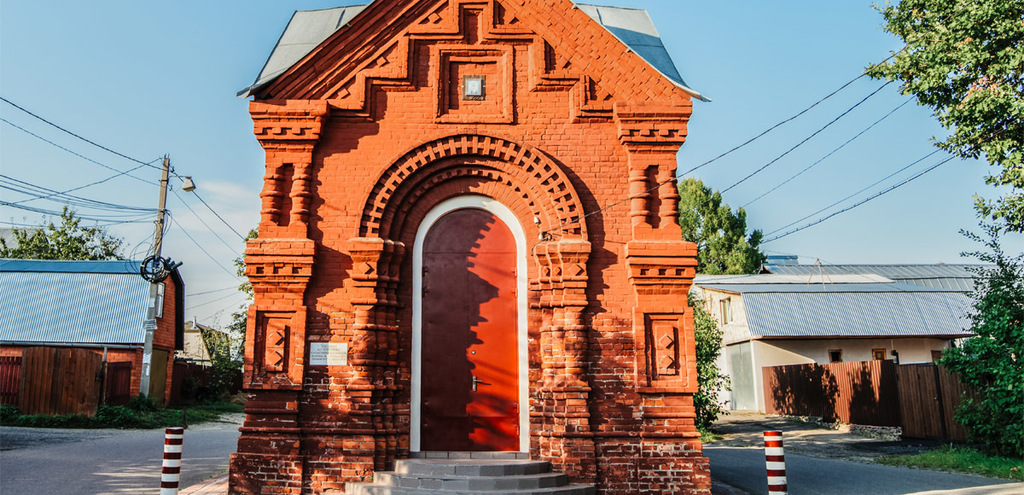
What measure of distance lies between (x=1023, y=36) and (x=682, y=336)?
926cm

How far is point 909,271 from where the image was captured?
3616 centimetres

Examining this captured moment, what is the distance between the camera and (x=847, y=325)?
24.9 m

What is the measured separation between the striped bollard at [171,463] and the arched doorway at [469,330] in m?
2.76

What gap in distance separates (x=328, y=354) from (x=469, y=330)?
5.91 feet

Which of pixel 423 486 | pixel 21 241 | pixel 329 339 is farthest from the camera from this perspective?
pixel 21 241

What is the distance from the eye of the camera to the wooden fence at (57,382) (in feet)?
61.7

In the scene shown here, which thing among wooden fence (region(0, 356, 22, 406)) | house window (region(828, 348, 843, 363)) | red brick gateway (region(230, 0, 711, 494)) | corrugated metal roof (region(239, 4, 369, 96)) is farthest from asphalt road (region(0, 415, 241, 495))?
house window (region(828, 348, 843, 363))

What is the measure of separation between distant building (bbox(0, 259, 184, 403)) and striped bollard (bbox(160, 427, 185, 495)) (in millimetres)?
15446

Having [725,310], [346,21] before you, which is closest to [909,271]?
[725,310]

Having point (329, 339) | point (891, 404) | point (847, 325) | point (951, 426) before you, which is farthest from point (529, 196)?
point (847, 325)

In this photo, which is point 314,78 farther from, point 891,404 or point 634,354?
point 891,404

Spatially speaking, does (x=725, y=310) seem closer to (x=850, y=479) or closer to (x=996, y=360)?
(x=996, y=360)

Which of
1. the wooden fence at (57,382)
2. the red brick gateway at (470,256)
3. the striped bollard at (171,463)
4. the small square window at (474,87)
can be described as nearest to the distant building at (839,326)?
the red brick gateway at (470,256)

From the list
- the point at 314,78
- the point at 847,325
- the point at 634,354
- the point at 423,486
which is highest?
the point at 314,78
